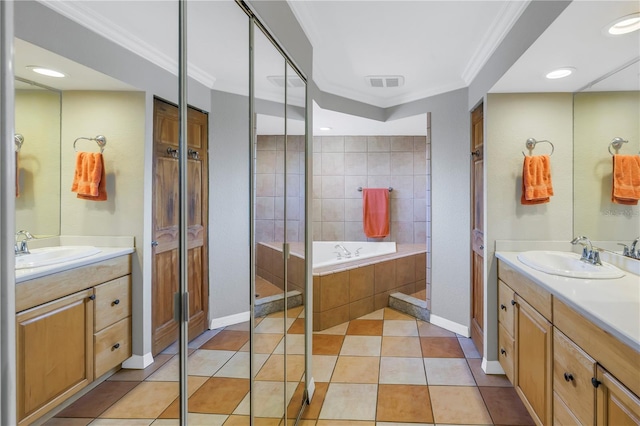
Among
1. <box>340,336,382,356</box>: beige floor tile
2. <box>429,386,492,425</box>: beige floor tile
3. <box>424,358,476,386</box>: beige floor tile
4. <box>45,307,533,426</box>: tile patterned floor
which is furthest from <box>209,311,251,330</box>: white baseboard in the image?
<box>340,336,382,356</box>: beige floor tile

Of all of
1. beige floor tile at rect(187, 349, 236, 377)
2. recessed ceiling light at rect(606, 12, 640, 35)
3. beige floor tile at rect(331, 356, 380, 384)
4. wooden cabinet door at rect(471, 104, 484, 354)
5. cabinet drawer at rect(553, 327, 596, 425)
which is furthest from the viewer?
wooden cabinet door at rect(471, 104, 484, 354)

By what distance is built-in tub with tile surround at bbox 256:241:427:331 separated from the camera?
3467mm

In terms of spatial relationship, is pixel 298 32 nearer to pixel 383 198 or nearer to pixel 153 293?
pixel 153 293

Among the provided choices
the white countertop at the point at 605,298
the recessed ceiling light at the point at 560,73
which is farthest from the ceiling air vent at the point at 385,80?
the white countertop at the point at 605,298

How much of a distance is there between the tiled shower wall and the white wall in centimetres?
246

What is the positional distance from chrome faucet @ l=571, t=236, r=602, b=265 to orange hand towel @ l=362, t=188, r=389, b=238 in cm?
277

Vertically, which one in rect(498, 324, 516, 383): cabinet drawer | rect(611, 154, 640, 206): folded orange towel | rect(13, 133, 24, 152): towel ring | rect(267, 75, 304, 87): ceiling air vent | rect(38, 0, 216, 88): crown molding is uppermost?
rect(267, 75, 304, 87): ceiling air vent

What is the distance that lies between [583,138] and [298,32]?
195cm

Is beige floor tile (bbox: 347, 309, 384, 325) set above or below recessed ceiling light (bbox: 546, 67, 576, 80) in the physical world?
below

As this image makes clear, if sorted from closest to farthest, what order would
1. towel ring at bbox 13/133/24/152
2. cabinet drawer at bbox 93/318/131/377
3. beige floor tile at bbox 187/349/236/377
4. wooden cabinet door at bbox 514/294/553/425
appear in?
1. towel ring at bbox 13/133/24/152
2. cabinet drawer at bbox 93/318/131/377
3. beige floor tile at bbox 187/349/236/377
4. wooden cabinet door at bbox 514/294/553/425

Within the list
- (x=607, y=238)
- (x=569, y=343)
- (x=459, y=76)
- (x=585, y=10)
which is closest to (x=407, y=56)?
(x=459, y=76)

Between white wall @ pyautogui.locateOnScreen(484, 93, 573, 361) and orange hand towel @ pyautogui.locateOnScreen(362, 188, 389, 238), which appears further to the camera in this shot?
orange hand towel @ pyautogui.locateOnScreen(362, 188, 389, 238)

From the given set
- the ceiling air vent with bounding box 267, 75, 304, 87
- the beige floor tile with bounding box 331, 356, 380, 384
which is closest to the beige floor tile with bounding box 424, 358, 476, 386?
the beige floor tile with bounding box 331, 356, 380, 384

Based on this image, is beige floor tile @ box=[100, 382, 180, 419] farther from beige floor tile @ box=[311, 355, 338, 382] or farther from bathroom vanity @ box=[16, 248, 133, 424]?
beige floor tile @ box=[311, 355, 338, 382]
